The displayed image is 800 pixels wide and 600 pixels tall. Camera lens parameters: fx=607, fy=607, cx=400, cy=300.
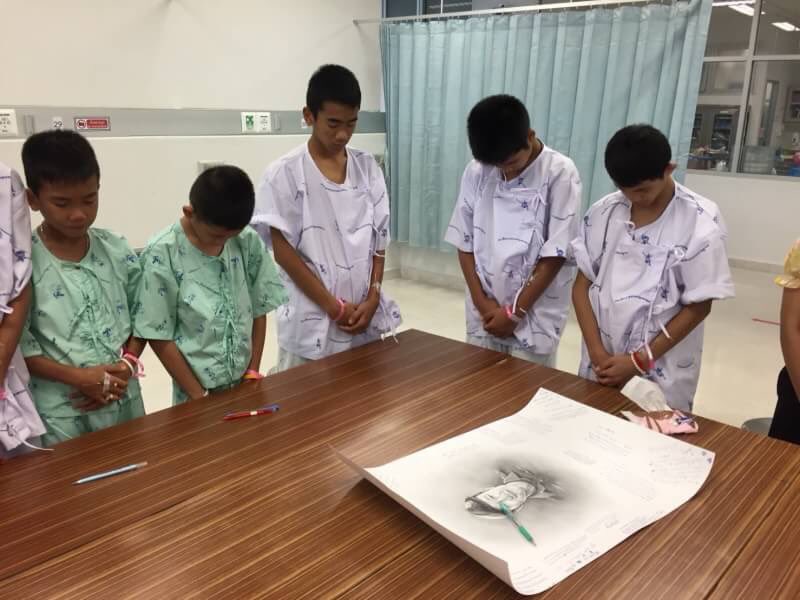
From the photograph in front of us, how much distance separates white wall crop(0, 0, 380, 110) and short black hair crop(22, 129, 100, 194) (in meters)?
2.06

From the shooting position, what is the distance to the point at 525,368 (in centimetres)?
141

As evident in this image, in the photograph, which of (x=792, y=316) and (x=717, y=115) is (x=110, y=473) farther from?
(x=717, y=115)

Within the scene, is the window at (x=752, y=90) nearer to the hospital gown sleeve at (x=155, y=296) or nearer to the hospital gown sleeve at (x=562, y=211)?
the hospital gown sleeve at (x=562, y=211)

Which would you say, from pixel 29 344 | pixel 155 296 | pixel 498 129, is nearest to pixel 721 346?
pixel 498 129

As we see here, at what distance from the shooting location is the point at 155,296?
1344mm

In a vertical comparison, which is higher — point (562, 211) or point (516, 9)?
point (516, 9)

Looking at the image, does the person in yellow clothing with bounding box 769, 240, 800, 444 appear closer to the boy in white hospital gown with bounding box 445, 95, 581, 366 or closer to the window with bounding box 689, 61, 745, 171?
the boy in white hospital gown with bounding box 445, 95, 581, 366

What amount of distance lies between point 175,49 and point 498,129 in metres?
2.50

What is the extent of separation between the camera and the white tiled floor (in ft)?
9.35

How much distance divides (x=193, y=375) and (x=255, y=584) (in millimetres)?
754

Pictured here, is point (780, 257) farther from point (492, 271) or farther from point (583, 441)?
point (583, 441)

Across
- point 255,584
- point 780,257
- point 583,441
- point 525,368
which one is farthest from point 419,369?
point 780,257

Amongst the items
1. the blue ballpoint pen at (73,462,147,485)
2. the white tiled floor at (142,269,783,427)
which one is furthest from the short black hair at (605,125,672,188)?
the white tiled floor at (142,269,783,427)

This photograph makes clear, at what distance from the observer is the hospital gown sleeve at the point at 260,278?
4.96ft
